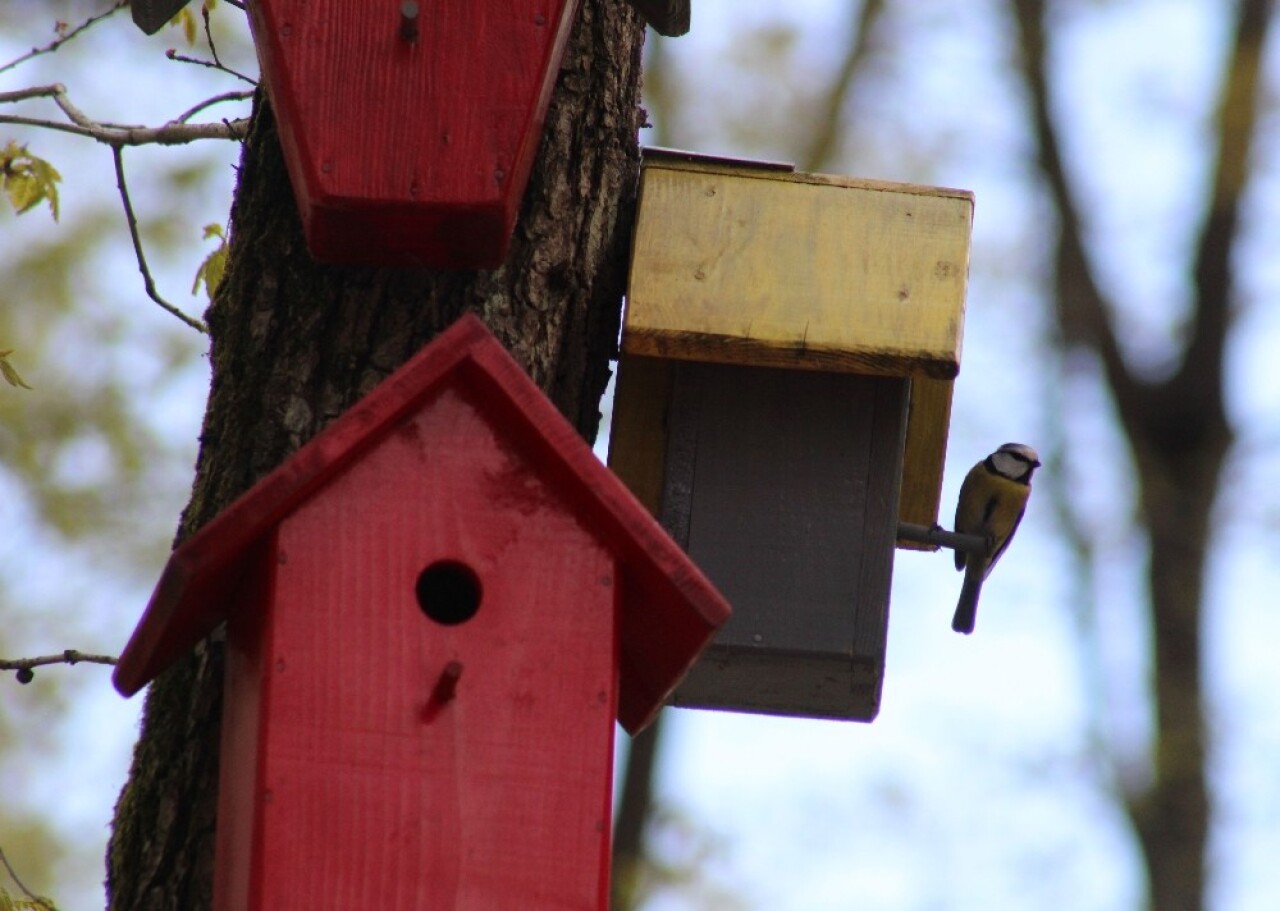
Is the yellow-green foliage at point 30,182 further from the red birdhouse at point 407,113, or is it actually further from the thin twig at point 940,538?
the thin twig at point 940,538

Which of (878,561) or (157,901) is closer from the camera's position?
(157,901)

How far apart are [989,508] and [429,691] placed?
95.1 inches

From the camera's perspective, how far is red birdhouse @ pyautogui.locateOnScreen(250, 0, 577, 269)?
2387mm

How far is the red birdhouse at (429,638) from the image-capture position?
1.95m

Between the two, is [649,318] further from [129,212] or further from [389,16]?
[129,212]

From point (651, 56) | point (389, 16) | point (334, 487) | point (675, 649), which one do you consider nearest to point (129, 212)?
point (389, 16)

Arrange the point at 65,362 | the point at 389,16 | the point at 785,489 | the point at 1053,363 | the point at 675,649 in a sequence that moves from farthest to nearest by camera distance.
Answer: the point at 1053,363, the point at 65,362, the point at 785,489, the point at 389,16, the point at 675,649

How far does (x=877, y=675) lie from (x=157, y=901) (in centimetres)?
120

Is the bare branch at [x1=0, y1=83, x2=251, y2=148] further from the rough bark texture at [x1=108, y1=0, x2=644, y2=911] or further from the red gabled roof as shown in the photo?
the red gabled roof

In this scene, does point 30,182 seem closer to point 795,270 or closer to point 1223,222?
point 795,270

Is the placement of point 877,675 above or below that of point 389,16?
below

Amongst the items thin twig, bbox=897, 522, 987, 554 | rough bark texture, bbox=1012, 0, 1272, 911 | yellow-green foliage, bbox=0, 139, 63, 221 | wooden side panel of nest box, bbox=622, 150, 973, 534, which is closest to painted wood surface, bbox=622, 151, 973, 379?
wooden side panel of nest box, bbox=622, 150, 973, 534

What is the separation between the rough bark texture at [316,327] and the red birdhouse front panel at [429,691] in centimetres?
19

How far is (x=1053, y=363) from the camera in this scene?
859 centimetres
